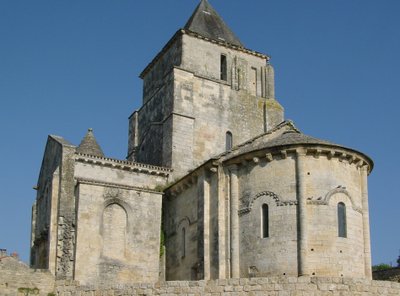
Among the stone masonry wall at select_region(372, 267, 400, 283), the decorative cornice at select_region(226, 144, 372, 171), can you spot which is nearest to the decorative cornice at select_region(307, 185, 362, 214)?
the decorative cornice at select_region(226, 144, 372, 171)

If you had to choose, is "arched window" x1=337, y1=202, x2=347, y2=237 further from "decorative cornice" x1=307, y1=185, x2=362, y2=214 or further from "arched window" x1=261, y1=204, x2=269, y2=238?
A: "arched window" x1=261, y1=204, x2=269, y2=238

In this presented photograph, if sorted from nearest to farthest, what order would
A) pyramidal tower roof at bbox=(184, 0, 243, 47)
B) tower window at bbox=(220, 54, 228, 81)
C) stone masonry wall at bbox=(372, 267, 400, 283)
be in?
stone masonry wall at bbox=(372, 267, 400, 283), tower window at bbox=(220, 54, 228, 81), pyramidal tower roof at bbox=(184, 0, 243, 47)

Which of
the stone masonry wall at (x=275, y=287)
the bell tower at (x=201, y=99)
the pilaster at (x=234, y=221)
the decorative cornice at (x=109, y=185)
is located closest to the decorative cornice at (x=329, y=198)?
the pilaster at (x=234, y=221)

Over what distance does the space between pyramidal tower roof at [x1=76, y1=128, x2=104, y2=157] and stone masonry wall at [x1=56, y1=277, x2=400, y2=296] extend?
14.4m

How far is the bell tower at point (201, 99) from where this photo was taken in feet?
108

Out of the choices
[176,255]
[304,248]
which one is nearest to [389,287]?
[304,248]

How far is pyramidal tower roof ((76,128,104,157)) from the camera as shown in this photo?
103 feet

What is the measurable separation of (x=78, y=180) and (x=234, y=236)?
7.65 meters

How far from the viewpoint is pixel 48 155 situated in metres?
31.0

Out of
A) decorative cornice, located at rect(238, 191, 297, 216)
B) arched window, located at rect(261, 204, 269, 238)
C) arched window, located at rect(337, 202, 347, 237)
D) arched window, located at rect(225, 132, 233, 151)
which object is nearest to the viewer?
arched window, located at rect(337, 202, 347, 237)

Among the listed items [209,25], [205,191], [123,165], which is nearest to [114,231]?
[123,165]

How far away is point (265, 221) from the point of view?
24438 mm

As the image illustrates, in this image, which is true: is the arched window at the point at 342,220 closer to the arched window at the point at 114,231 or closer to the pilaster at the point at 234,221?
the pilaster at the point at 234,221

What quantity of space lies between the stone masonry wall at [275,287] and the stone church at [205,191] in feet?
18.2
